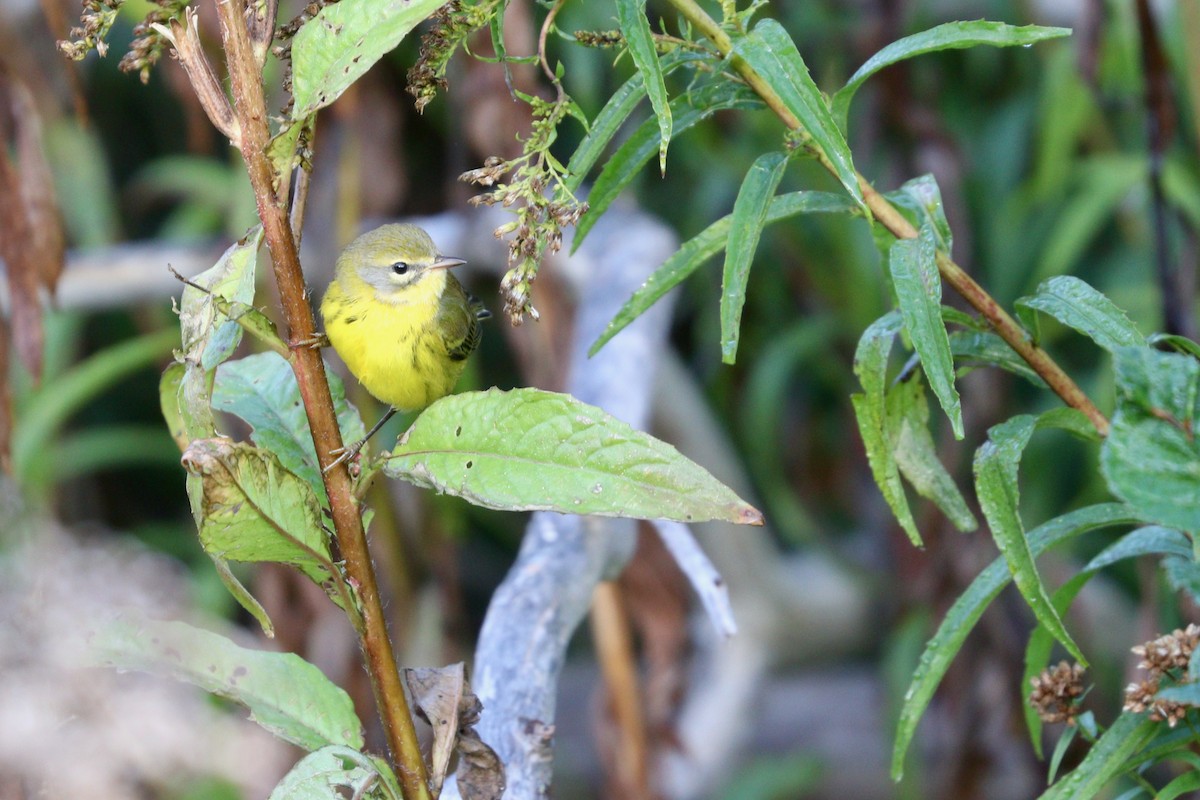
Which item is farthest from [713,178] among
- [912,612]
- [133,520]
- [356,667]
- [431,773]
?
[431,773]

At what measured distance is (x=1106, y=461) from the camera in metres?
0.76

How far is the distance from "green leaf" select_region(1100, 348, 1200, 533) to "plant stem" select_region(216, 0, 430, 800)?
511mm

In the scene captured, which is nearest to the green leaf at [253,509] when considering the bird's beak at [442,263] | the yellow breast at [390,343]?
the yellow breast at [390,343]

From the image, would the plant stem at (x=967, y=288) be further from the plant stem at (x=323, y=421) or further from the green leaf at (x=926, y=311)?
the plant stem at (x=323, y=421)

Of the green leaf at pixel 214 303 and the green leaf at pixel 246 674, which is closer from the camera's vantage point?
the green leaf at pixel 214 303

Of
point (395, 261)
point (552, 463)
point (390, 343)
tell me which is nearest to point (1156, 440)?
point (552, 463)

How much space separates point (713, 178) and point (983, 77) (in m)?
1.01

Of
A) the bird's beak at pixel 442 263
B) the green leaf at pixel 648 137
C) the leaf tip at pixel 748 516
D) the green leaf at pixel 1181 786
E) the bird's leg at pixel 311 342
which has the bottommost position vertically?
the green leaf at pixel 1181 786

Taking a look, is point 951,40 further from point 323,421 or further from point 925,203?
point 323,421

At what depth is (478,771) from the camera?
94cm

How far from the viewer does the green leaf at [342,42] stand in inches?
30.6

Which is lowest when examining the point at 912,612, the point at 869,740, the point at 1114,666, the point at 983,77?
the point at 869,740

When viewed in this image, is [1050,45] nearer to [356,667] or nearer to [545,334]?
[545,334]

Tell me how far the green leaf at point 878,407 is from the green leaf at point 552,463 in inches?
9.0
